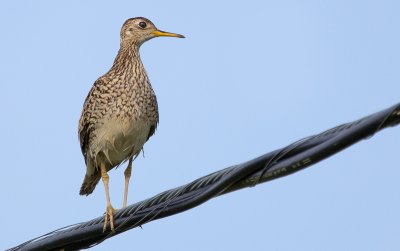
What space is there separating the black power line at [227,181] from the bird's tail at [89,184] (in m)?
5.34

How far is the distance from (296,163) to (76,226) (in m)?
2.86

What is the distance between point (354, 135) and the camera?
6.08m

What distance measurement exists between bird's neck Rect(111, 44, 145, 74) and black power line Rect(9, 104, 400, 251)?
4.95 metres

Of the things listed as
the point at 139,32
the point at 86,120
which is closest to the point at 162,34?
the point at 139,32

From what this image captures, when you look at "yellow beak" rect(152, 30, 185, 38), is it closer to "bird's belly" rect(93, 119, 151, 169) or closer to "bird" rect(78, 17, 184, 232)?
"bird" rect(78, 17, 184, 232)

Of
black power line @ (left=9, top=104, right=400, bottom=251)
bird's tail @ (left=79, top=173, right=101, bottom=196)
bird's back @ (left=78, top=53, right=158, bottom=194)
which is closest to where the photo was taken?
black power line @ (left=9, top=104, right=400, bottom=251)

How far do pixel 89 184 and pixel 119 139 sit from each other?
1434 millimetres

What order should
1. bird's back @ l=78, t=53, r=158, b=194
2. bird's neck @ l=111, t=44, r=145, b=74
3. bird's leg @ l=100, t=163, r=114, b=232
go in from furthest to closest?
bird's neck @ l=111, t=44, r=145, b=74
bird's back @ l=78, t=53, r=158, b=194
bird's leg @ l=100, t=163, r=114, b=232

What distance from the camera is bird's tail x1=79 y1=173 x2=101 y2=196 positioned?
14289 mm

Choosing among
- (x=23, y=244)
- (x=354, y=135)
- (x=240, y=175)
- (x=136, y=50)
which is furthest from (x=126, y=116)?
(x=354, y=135)

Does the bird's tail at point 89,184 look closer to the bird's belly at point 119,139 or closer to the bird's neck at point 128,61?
the bird's belly at point 119,139

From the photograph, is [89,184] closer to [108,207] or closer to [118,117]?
[118,117]

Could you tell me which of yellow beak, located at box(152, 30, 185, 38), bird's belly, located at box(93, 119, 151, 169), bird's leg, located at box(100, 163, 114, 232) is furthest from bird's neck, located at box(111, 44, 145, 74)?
bird's leg, located at box(100, 163, 114, 232)

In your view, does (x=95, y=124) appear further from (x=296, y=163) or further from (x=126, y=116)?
(x=296, y=163)
